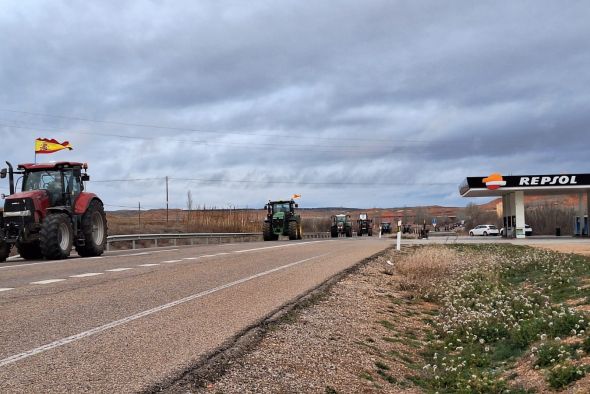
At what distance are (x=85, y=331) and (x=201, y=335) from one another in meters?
1.41

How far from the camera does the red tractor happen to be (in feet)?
57.9

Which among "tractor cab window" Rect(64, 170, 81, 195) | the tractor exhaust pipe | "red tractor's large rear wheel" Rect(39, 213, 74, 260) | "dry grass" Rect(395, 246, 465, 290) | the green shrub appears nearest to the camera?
the green shrub

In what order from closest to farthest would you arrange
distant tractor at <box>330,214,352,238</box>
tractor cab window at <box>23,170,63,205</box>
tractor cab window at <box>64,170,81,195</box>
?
tractor cab window at <box>23,170,63,205</box> < tractor cab window at <box>64,170,81,195</box> < distant tractor at <box>330,214,352,238</box>

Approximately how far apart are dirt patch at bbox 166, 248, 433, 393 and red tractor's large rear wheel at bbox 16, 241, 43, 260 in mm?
11524

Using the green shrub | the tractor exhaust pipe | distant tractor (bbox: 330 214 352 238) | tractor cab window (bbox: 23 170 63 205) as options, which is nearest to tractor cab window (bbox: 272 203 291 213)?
distant tractor (bbox: 330 214 352 238)

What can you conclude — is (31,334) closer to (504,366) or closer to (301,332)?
(301,332)

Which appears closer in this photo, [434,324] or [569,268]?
[434,324]

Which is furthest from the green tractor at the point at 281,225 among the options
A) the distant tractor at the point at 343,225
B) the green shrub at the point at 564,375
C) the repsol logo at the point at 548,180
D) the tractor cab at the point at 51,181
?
the green shrub at the point at 564,375

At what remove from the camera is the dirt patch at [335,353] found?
576cm

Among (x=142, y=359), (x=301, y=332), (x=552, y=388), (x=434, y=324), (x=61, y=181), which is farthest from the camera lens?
A: (x=61, y=181)

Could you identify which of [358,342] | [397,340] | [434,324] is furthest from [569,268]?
[358,342]

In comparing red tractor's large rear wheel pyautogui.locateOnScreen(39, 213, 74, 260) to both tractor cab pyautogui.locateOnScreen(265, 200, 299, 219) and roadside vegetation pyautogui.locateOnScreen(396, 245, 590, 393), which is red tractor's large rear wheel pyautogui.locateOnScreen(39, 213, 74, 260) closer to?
roadside vegetation pyautogui.locateOnScreen(396, 245, 590, 393)

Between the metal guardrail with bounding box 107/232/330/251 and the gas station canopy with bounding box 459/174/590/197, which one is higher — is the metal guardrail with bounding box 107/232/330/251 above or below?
below

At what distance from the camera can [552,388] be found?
6.83 meters
